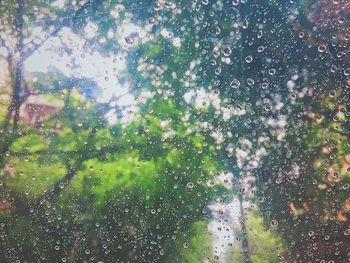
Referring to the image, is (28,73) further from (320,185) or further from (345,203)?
(345,203)

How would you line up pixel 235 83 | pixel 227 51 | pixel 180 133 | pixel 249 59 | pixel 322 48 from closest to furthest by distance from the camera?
1. pixel 322 48
2. pixel 249 59
3. pixel 227 51
4. pixel 235 83
5. pixel 180 133

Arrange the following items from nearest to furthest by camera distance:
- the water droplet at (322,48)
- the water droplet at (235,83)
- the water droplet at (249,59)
A: the water droplet at (322,48)
the water droplet at (249,59)
the water droplet at (235,83)

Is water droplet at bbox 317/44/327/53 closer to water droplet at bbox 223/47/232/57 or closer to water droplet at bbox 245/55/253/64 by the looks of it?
water droplet at bbox 245/55/253/64

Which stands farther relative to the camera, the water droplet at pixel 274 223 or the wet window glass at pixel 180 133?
the water droplet at pixel 274 223

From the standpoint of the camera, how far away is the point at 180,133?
5332mm

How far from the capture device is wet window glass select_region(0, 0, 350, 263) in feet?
14.0

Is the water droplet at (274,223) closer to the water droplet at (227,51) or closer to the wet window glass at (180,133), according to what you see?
the wet window glass at (180,133)

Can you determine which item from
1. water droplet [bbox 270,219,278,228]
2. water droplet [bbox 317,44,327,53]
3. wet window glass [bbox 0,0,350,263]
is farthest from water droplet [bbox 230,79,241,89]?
water droplet [bbox 270,219,278,228]

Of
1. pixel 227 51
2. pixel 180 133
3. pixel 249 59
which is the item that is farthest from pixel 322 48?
pixel 180 133

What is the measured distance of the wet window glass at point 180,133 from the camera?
427cm

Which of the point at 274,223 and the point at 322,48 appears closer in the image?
the point at 322,48

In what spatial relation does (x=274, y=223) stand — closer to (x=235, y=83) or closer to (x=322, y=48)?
(x=235, y=83)

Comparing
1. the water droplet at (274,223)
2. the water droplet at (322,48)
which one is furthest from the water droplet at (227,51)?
the water droplet at (274,223)

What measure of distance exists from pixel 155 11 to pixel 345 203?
3964 mm
